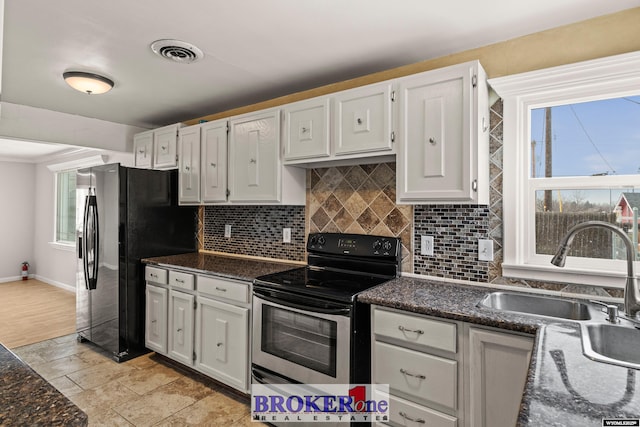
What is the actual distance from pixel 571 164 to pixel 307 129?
1.59m

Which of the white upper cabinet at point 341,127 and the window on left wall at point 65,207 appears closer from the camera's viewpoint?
the white upper cabinet at point 341,127

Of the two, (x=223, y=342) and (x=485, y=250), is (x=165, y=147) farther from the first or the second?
(x=485, y=250)

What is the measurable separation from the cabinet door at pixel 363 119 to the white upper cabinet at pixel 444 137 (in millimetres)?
97

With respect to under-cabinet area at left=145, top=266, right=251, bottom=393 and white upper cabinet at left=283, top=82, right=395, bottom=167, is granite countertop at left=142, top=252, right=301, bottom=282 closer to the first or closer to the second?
under-cabinet area at left=145, top=266, right=251, bottom=393

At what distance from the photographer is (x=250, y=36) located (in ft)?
6.72

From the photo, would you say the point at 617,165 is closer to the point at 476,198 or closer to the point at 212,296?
the point at 476,198

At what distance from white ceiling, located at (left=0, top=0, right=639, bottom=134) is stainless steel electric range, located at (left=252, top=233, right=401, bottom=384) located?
1.22 meters

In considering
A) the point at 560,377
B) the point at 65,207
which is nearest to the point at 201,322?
the point at 560,377

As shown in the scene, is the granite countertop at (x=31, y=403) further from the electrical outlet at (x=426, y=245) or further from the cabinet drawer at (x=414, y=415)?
the electrical outlet at (x=426, y=245)

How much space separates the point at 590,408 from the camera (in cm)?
81

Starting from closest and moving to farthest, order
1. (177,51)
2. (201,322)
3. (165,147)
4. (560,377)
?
(560,377) → (177,51) → (201,322) → (165,147)

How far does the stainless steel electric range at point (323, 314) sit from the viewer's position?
1.90 m

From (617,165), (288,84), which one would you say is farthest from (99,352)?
(617,165)

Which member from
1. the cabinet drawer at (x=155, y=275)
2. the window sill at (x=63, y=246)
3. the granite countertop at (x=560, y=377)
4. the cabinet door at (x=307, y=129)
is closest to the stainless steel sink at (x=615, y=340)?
the granite countertop at (x=560, y=377)
